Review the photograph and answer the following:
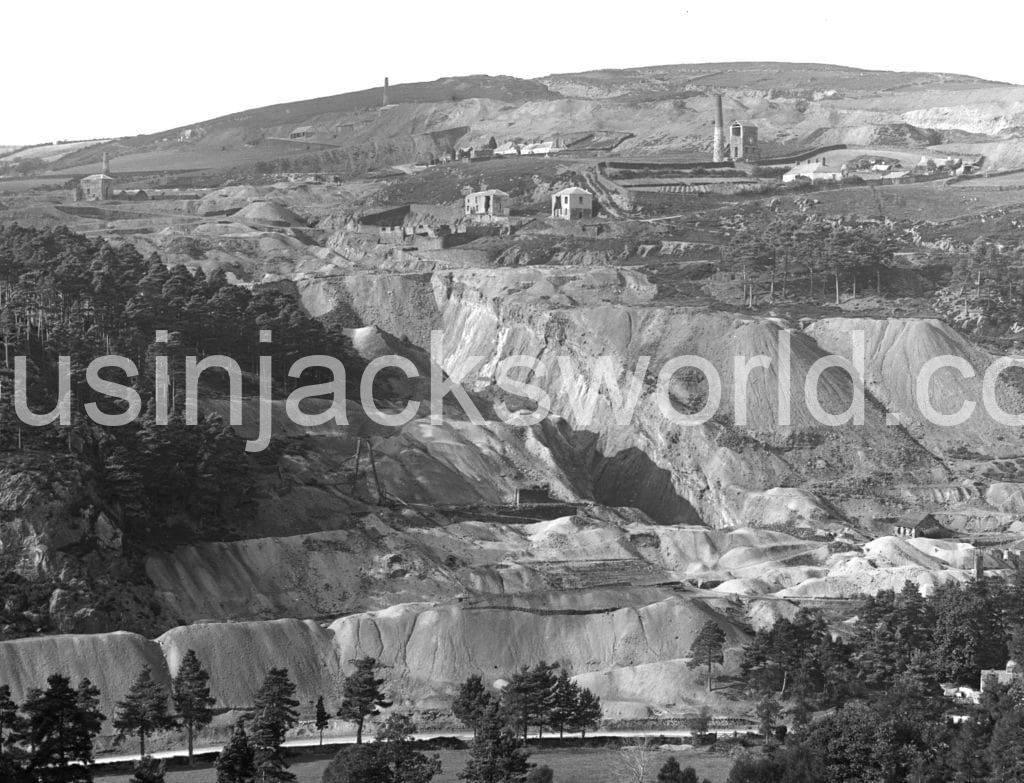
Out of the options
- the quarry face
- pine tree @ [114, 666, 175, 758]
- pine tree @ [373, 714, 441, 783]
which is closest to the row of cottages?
the quarry face

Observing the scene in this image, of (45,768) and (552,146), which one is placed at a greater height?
(552,146)

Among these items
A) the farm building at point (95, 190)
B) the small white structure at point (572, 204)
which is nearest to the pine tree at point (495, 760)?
the small white structure at point (572, 204)

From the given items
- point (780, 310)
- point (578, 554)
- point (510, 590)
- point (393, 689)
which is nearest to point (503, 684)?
point (393, 689)

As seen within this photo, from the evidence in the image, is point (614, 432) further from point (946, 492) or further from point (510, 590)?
point (510, 590)

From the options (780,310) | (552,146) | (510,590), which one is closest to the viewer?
(510,590)

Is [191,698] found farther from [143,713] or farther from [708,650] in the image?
[708,650]

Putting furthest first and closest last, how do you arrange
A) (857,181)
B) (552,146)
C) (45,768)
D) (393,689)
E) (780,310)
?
(552,146), (857,181), (780,310), (393,689), (45,768)
